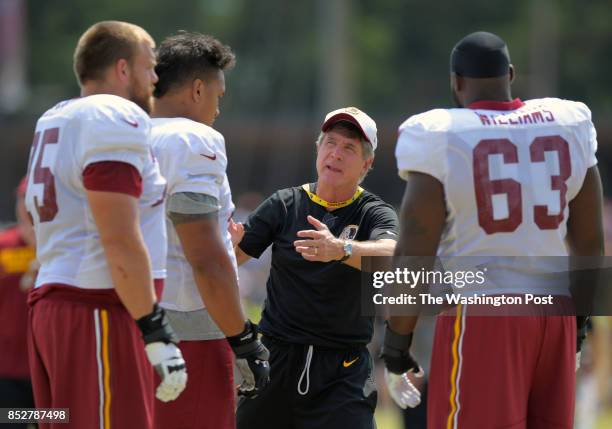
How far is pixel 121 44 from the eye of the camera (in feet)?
14.7

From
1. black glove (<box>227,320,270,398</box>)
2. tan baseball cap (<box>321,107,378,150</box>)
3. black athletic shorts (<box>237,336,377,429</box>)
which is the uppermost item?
tan baseball cap (<box>321,107,378,150</box>)

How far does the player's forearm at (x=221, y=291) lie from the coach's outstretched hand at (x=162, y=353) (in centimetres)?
43

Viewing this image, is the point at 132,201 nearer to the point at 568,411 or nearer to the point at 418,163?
the point at 418,163

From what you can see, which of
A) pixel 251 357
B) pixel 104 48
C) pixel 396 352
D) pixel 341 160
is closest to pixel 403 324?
pixel 396 352

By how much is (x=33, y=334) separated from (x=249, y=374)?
943mm

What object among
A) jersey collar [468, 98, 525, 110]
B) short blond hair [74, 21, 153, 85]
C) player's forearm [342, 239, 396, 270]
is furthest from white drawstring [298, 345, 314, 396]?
short blond hair [74, 21, 153, 85]

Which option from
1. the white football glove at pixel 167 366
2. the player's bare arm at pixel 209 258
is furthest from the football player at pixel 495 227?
the white football glove at pixel 167 366

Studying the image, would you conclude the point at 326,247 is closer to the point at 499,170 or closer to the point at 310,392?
the point at 310,392

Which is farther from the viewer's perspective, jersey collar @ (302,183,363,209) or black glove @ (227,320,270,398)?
jersey collar @ (302,183,363,209)

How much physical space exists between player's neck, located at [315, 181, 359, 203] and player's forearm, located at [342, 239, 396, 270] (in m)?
0.41

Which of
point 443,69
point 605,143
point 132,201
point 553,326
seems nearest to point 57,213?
point 132,201

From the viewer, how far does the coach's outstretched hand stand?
4.16 m

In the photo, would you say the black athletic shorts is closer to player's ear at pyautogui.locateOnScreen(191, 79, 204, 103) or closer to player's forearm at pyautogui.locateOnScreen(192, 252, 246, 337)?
player's forearm at pyautogui.locateOnScreen(192, 252, 246, 337)

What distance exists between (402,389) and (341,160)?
124 centimetres
